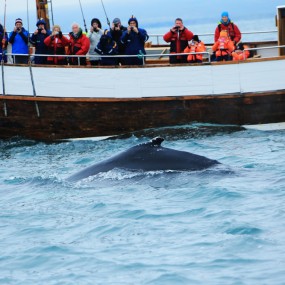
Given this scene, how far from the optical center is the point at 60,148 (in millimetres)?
21625

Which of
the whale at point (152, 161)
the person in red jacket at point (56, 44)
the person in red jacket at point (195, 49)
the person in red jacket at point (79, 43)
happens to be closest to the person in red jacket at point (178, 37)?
the person in red jacket at point (195, 49)

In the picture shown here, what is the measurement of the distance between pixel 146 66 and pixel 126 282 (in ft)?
40.0

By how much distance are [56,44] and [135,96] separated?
7.28 feet

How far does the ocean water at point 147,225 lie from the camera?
11062 millimetres

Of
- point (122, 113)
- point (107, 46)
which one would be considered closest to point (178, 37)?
point (107, 46)

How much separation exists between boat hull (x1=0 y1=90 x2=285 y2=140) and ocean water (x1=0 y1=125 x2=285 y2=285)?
3712 millimetres

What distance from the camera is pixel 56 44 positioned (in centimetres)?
2247

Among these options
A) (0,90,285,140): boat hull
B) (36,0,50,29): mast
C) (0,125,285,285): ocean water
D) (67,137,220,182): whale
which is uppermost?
(36,0,50,29): mast

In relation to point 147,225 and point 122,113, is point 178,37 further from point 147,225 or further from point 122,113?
point 147,225

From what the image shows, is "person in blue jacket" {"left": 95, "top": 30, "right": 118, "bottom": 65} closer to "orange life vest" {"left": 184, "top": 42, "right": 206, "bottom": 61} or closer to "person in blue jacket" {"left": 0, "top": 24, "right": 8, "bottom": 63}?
"orange life vest" {"left": 184, "top": 42, "right": 206, "bottom": 61}

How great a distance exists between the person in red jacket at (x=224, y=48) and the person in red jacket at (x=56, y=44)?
3.56m

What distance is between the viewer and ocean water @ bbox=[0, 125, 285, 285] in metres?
11.1

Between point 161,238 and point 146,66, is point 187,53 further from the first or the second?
point 161,238

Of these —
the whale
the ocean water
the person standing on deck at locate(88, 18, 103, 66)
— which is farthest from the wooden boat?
the whale
